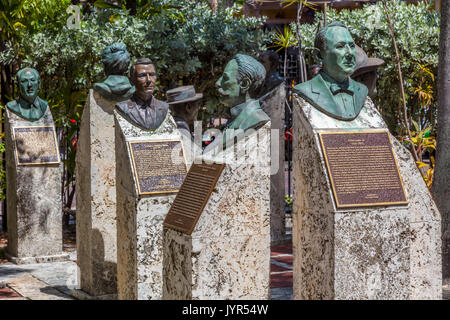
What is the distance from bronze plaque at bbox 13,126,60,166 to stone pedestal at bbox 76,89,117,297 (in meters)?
2.36

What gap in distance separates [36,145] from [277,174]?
134 inches

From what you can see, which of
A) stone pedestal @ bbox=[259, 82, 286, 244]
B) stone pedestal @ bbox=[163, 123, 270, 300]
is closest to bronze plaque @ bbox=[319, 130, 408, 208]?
stone pedestal @ bbox=[163, 123, 270, 300]

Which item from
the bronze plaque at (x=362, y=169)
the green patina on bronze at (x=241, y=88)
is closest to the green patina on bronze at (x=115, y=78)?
the green patina on bronze at (x=241, y=88)

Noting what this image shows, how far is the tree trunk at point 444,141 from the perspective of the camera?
6.89 meters

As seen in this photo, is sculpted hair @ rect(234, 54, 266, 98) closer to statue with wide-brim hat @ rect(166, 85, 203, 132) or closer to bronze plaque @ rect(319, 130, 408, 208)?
bronze plaque @ rect(319, 130, 408, 208)

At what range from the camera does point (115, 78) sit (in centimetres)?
677

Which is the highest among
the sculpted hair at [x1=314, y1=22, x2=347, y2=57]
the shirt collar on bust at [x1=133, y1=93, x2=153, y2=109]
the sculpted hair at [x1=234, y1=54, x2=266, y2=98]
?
the sculpted hair at [x1=314, y1=22, x2=347, y2=57]

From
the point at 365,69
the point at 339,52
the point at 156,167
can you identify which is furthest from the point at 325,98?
the point at 365,69

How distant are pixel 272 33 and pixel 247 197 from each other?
6378 mm

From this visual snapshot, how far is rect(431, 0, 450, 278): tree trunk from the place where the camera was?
22.6 ft

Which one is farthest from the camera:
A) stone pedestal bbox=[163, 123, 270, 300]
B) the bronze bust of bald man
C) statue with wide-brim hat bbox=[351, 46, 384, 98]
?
statue with wide-brim hat bbox=[351, 46, 384, 98]

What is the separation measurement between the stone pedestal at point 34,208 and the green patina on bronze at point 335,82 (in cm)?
532

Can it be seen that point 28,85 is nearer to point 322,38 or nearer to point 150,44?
point 150,44

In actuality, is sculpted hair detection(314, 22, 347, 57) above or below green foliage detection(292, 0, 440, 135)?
below
